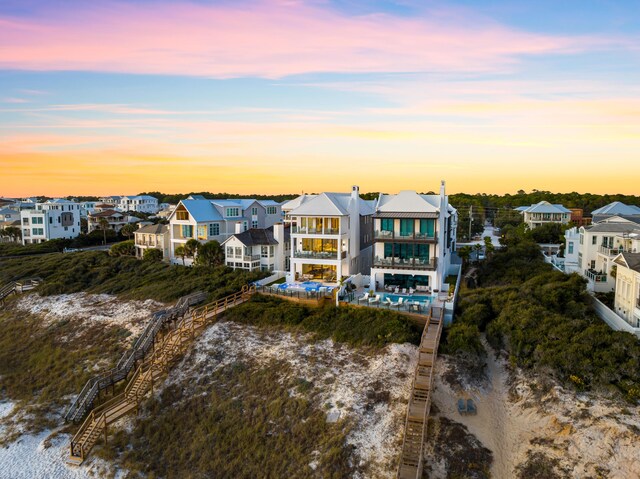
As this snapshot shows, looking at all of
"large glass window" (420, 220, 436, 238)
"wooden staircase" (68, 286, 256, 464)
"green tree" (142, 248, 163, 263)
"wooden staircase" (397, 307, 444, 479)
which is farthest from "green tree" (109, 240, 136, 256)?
"wooden staircase" (397, 307, 444, 479)

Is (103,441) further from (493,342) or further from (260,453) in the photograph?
(493,342)

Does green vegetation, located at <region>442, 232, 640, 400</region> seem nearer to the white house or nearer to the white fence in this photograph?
the white fence

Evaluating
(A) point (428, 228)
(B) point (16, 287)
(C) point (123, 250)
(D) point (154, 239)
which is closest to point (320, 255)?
(A) point (428, 228)

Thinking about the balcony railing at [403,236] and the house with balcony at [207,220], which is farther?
the house with balcony at [207,220]

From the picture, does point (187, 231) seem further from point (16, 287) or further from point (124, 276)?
point (16, 287)

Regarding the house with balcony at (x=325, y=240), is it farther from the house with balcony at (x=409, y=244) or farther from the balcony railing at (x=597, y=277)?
the balcony railing at (x=597, y=277)

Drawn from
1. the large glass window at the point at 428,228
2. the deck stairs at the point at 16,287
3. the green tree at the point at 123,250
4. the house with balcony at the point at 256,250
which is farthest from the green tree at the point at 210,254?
the large glass window at the point at 428,228
